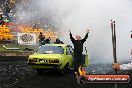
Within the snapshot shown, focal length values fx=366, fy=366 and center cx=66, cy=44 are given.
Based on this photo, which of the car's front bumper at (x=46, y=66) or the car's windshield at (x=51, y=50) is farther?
the car's windshield at (x=51, y=50)

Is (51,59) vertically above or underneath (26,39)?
above

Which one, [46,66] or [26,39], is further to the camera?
[26,39]

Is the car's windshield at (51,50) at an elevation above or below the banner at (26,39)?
above

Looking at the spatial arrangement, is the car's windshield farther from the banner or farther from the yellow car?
the banner

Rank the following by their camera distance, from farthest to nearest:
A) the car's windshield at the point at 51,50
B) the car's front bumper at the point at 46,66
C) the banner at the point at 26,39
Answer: the banner at the point at 26,39, the car's windshield at the point at 51,50, the car's front bumper at the point at 46,66

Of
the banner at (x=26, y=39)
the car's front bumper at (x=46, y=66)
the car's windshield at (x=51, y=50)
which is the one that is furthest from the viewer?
the banner at (x=26, y=39)

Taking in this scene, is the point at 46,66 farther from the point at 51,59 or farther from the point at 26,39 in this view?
the point at 26,39

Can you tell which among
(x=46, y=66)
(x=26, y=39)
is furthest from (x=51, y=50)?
(x=26, y=39)

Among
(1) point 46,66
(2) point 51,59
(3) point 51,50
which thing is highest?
(3) point 51,50

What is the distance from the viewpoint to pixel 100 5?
33.7 m

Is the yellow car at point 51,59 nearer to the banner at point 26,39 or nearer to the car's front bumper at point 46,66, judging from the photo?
the car's front bumper at point 46,66

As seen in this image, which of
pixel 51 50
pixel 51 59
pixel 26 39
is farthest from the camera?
pixel 26 39

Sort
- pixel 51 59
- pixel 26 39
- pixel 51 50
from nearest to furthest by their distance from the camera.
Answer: pixel 51 59 < pixel 51 50 < pixel 26 39

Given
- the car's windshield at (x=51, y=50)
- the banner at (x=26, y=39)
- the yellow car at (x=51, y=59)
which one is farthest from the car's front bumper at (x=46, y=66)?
the banner at (x=26, y=39)
